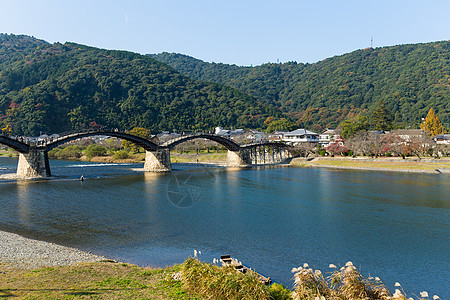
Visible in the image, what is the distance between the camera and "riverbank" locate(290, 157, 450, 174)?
52.8 m

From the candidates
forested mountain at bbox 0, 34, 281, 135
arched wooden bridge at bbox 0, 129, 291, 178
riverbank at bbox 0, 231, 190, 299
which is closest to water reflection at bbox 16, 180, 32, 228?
arched wooden bridge at bbox 0, 129, 291, 178

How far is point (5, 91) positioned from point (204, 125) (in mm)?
76765

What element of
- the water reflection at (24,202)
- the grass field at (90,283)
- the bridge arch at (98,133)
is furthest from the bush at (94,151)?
the grass field at (90,283)

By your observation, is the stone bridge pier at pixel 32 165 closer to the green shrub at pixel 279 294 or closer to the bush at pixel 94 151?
the bush at pixel 94 151

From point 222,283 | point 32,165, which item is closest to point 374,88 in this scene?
point 32,165

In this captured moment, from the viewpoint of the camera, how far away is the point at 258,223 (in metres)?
22.7

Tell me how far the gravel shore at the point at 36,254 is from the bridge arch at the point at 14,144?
1010 inches

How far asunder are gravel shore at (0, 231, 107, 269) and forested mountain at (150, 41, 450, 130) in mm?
107023

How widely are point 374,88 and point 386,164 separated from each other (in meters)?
104

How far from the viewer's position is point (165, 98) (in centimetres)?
13512

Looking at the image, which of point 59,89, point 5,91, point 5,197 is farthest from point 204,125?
point 5,197

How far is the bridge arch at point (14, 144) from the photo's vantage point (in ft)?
127

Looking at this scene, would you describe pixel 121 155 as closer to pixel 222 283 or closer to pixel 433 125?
pixel 222 283

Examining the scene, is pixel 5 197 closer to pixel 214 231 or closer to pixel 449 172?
pixel 214 231
